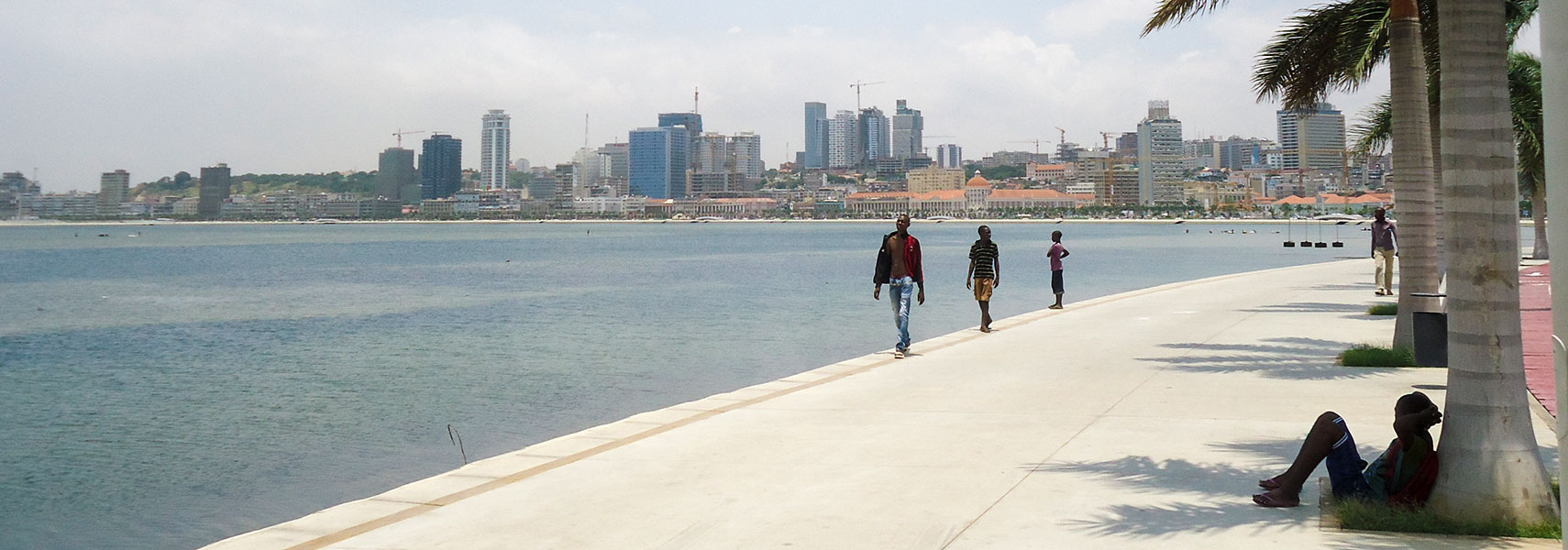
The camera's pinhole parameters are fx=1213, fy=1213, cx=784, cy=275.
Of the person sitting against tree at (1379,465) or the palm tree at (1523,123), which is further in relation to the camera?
the palm tree at (1523,123)

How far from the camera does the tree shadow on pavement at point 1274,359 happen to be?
484 inches

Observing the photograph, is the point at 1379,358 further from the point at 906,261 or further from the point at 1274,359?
the point at 906,261

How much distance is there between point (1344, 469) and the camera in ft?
20.4

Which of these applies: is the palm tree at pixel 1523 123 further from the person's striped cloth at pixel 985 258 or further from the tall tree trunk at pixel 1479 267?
the tall tree trunk at pixel 1479 267

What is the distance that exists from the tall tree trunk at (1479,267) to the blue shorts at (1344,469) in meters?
0.37

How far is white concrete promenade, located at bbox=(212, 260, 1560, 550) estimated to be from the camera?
6059mm

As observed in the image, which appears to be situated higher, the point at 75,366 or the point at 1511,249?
the point at 1511,249

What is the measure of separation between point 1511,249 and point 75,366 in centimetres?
2378

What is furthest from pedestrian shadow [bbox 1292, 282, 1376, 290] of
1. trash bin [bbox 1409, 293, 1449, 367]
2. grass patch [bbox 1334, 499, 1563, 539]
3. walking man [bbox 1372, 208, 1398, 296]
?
grass patch [bbox 1334, 499, 1563, 539]

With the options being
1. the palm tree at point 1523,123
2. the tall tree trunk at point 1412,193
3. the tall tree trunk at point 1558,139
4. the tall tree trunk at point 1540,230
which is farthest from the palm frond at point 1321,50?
the tall tree trunk at point 1540,230

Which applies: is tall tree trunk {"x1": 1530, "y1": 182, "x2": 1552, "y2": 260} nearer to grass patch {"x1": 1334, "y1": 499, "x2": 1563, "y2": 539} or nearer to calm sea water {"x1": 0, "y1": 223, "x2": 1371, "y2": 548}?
calm sea water {"x1": 0, "y1": 223, "x2": 1371, "y2": 548}

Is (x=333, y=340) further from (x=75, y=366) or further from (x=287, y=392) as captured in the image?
(x=287, y=392)

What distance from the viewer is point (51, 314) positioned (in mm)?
38031

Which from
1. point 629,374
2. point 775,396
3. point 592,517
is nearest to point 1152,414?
point 775,396
